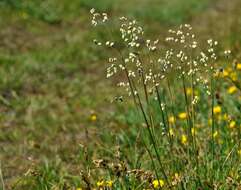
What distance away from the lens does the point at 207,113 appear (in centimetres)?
494

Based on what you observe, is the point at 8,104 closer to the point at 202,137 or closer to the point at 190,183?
the point at 202,137

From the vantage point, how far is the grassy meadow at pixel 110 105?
3.02 meters

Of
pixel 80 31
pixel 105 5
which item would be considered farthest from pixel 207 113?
pixel 105 5

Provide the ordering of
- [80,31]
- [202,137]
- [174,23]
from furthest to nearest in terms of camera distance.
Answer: [174,23]
[80,31]
[202,137]

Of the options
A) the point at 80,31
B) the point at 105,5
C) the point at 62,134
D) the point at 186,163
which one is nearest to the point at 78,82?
the point at 62,134

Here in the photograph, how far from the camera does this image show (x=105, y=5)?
1146cm

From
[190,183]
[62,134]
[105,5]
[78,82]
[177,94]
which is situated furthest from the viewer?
[105,5]

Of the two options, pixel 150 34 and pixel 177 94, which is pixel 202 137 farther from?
pixel 150 34

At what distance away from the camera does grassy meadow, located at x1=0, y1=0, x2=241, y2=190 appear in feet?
Result: 9.90

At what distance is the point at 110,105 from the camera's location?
616cm

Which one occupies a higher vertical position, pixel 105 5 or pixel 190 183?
pixel 105 5

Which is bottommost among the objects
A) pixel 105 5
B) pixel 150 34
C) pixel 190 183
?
pixel 190 183

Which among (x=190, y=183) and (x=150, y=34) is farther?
(x=150, y=34)

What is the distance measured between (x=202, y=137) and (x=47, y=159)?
1.33 m
